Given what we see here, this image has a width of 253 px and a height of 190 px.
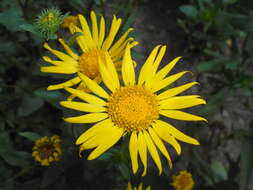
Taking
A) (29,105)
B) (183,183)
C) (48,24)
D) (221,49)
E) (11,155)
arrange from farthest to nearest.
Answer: (221,49)
(29,105)
(183,183)
(11,155)
(48,24)

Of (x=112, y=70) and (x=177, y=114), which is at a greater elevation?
(x=112, y=70)

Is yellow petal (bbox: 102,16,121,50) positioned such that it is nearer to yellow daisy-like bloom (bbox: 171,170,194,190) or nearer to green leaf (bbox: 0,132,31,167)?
green leaf (bbox: 0,132,31,167)

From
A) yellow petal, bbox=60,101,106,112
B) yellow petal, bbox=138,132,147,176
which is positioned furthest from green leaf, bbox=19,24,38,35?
yellow petal, bbox=138,132,147,176

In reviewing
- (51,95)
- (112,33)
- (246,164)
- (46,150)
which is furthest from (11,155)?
(246,164)

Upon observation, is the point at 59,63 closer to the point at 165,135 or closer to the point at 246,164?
the point at 165,135

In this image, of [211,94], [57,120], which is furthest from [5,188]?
[211,94]

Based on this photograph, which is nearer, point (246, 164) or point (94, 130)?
point (94, 130)

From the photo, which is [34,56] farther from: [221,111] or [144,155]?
[221,111]
